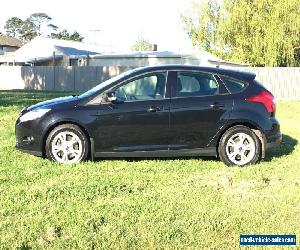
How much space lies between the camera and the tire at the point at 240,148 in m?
7.58

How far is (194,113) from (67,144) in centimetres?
203

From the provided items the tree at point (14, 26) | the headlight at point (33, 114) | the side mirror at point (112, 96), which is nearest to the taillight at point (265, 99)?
the side mirror at point (112, 96)

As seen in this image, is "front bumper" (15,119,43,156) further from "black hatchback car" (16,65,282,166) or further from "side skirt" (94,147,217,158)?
"side skirt" (94,147,217,158)

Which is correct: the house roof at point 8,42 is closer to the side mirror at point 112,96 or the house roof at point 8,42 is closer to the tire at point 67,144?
the tire at point 67,144

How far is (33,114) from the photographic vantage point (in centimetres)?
756

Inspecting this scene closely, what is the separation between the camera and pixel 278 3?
30.4 m

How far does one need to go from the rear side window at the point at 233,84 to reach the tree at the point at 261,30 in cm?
2420

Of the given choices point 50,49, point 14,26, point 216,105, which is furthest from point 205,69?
point 14,26

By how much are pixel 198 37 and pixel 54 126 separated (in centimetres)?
2998

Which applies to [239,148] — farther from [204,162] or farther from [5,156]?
[5,156]

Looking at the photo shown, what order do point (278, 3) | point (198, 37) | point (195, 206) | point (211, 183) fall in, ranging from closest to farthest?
1. point (195, 206)
2. point (211, 183)
3. point (278, 3)
4. point (198, 37)

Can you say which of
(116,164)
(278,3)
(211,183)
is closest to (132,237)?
(211,183)

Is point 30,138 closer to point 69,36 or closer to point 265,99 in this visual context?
point 265,99

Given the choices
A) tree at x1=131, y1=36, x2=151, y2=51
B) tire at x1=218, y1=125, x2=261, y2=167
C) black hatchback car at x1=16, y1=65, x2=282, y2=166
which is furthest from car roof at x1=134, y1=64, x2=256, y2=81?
tree at x1=131, y1=36, x2=151, y2=51
